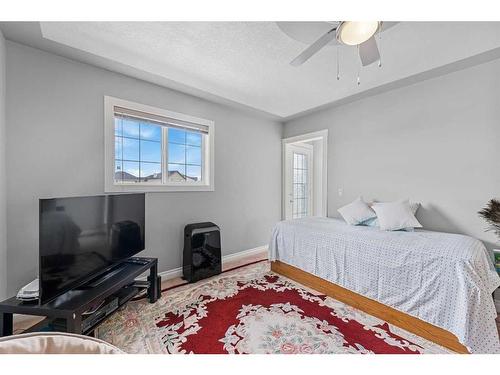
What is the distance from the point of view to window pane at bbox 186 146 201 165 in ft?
9.99

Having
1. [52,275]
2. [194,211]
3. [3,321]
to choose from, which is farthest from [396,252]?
→ [3,321]

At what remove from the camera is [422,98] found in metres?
2.53

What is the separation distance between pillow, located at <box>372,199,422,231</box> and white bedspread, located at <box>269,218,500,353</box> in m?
0.19

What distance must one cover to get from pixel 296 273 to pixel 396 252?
3.88ft

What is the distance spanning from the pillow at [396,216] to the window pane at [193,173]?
2.39m

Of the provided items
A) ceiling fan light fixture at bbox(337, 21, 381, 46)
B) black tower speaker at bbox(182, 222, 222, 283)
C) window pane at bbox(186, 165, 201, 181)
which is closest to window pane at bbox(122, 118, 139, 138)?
window pane at bbox(186, 165, 201, 181)

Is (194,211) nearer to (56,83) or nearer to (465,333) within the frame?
(56,83)

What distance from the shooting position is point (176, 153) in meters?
2.93

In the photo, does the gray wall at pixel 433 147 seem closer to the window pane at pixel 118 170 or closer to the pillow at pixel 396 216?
the pillow at pixel 396 216

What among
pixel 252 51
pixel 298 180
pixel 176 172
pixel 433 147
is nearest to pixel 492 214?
pixel 433 147

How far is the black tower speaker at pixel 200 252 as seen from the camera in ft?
8.63

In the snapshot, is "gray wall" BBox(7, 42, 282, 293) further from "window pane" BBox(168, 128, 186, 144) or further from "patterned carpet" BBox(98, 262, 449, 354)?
"patterned carpet" BBox(98, 262, 449, 354)

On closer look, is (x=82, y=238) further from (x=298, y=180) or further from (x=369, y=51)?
(x=298, y=180)

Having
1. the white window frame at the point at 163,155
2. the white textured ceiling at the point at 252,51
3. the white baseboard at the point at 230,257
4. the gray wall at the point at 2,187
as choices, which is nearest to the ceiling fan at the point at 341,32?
the white textured ceiling at the point at 252,51
